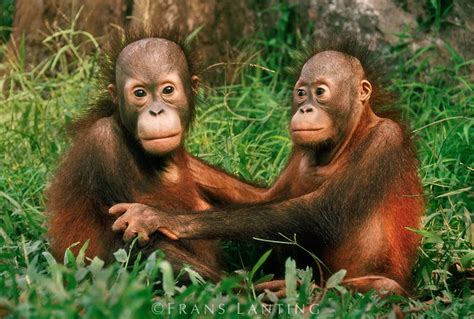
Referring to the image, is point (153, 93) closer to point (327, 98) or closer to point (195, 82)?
point (195, 82)

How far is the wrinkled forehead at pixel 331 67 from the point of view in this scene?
14.6 ft

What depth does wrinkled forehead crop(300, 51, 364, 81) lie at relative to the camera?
4.45 metres

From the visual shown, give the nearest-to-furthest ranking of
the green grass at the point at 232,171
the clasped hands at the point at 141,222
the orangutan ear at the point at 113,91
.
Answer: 1. the green grass at the point at 232,171
2. the clasped hands at the point at 141,222
3. the orangutan ear at the point at 113,91

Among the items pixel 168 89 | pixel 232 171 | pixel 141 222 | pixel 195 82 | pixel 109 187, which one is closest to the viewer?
pixel 141 222

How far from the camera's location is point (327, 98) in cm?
441

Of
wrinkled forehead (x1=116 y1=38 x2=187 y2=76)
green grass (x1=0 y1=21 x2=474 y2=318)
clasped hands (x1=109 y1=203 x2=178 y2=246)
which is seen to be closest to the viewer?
green grass (x1=0 y1=21 x2=474 y2=318)

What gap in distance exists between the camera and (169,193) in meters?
4.57

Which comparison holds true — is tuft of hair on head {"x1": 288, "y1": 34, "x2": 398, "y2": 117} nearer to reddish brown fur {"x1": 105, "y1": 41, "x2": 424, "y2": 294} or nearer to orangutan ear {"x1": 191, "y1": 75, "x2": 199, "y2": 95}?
reddish brown fur {"x1": 105, "y1": 41, "x2": 424, "y2": 294}

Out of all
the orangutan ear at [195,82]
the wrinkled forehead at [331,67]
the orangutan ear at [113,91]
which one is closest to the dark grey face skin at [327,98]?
the wrinkled forehead at [331,67]

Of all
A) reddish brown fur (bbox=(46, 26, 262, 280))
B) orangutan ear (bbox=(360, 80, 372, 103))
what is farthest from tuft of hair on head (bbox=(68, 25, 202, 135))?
orangutan ear (bbox=(360, 80, 372, 103))

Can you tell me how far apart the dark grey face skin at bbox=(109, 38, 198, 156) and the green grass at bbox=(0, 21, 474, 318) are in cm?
56

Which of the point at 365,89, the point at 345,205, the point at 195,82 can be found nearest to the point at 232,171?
the point at 195,82

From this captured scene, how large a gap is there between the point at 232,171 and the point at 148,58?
1038 mm

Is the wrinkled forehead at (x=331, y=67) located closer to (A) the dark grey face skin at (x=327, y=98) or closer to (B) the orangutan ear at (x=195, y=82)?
(A) the dark grey face skin at (x=327, y=98)
